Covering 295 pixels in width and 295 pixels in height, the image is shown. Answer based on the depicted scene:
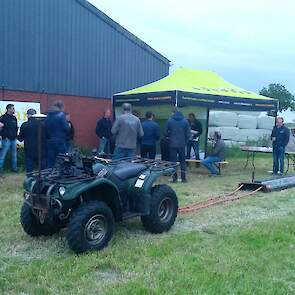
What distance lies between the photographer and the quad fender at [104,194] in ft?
17.2

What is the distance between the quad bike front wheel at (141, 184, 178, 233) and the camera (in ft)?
19.8

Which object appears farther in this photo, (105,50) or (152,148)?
(105,50)

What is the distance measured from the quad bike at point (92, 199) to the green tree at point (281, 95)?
27.8 meters

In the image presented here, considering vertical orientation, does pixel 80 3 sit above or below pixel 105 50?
above

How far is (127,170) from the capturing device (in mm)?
5930

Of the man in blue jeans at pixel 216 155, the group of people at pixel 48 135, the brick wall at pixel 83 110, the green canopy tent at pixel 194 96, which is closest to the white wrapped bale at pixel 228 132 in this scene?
the green canopy tent at pixel 194 96

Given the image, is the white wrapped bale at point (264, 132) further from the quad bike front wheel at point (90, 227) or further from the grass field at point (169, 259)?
the quad bike front wheel at point (90, 227)

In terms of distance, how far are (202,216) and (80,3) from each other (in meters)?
9.51

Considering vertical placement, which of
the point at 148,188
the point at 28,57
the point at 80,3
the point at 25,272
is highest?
the point at 80,3

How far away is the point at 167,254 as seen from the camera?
5.18 meters

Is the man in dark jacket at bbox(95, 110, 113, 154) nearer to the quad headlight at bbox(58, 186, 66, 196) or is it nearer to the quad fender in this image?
the quad fender

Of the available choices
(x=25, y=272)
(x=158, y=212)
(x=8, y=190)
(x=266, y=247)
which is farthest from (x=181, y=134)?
(x=25, y=272)

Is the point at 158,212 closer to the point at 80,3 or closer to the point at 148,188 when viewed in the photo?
the point at 148,188

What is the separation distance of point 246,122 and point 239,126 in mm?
383
